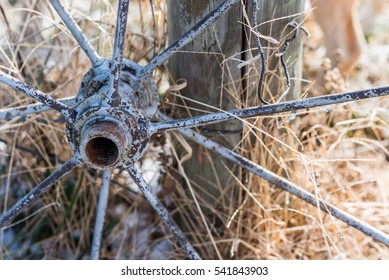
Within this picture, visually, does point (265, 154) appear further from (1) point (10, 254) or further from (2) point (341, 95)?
(1) point (10, 254)

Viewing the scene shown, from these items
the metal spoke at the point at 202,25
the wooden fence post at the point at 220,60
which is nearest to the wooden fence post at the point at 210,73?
the wooden fence post at the point at 220,60

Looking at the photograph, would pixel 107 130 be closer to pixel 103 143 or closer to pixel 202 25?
pixel 103 143

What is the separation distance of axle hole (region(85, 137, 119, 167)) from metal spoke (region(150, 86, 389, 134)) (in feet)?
0.37

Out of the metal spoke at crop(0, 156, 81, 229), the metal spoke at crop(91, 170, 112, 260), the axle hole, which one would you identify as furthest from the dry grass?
the axle hole

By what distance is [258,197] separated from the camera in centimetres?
190

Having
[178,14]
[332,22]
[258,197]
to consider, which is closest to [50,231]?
[258,197]

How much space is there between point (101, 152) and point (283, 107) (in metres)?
0.46

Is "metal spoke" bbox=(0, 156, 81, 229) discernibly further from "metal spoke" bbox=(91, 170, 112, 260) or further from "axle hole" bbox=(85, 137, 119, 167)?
Result: "metal spoke" bbox=(91, 170, 112, 260)

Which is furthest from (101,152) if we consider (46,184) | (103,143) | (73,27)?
(73,27)

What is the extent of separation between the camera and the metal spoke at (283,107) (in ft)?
4.50

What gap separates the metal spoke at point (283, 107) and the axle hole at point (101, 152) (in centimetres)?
11

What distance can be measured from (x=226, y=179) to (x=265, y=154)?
0.50 feet

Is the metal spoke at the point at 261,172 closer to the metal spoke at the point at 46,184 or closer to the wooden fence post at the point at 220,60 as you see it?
the wooden fence post at the point at 220,60

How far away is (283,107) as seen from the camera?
1408mm
